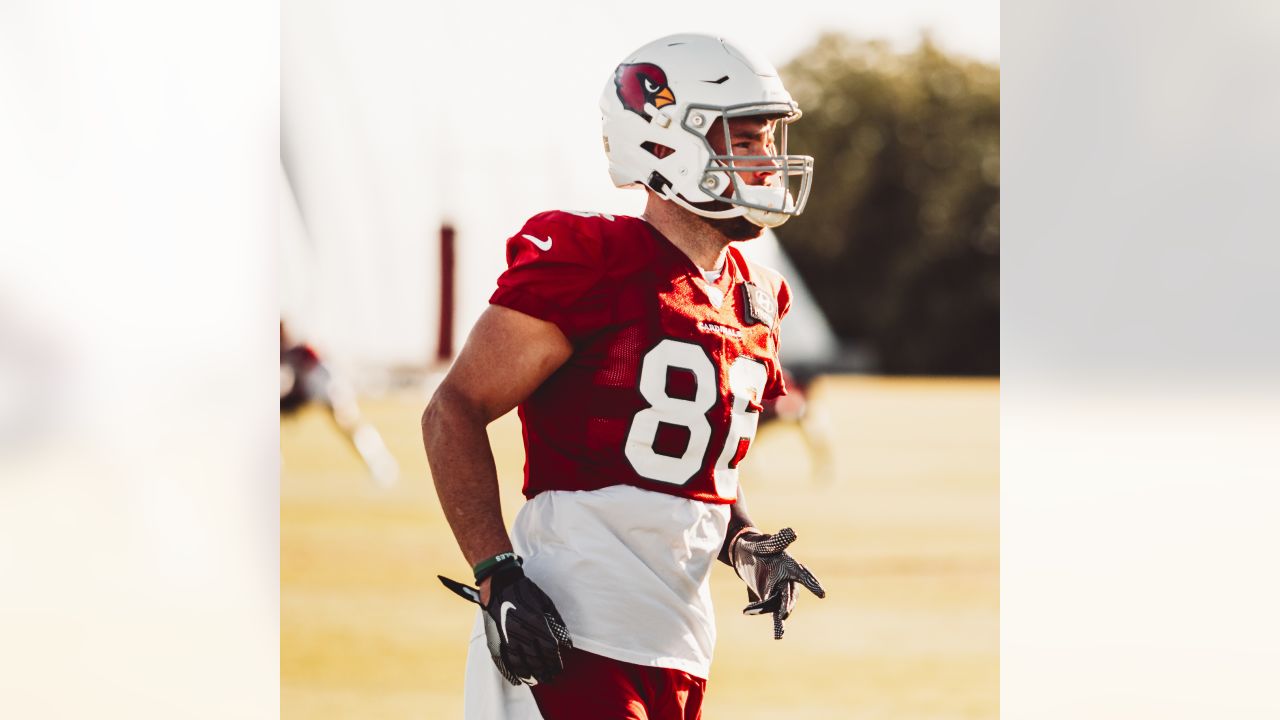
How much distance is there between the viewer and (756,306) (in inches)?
85.0

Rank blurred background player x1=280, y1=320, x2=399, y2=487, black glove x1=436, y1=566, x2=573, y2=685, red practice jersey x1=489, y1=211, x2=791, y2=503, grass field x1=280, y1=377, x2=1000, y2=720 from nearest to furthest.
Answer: black glove x1=436, y1=566, x2=573, y2=685 < red practice jersey x1=489, y1=211, x2=791, y2=503 < grass field x1=280, y1=377, x2=1000, y2=720 < blurred background player x1=280, y1=320, x2=399, y2=487

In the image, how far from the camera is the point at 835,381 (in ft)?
100

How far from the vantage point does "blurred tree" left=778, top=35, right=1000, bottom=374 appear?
104 feet

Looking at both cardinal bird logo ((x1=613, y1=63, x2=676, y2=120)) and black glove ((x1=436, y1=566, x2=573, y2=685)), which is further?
cardinal bird logo ((x1=613, y1=63, x2=676, y2=120))

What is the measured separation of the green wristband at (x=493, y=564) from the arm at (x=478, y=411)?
0.04ft

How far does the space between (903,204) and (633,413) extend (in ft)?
107

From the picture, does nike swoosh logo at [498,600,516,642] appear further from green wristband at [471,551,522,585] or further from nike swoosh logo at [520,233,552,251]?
nike swoosh logo at [520,233,552,251]

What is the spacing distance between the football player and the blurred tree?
95.2 feet

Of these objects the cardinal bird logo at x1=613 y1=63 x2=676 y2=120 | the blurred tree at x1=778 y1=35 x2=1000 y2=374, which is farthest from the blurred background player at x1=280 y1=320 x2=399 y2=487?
the blurred tree at x1=778 y1=35 x2=1000 y2=374

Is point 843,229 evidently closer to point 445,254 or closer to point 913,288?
point 913,288

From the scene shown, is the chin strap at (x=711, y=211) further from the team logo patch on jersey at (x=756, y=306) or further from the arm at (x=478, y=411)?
the arm at (x=478, y=411)

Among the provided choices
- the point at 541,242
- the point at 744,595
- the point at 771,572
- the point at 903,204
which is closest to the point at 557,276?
the point at 541,242
